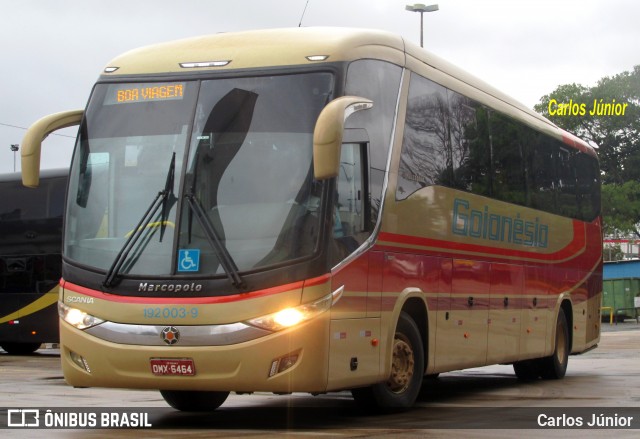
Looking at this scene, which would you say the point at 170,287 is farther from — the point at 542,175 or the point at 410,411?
the point at 542,175

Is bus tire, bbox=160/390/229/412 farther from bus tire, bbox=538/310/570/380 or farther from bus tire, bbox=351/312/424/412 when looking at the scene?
bus tire, bbox=538/310/570/380

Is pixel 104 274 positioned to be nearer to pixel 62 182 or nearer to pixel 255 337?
Result: pixel 255 337

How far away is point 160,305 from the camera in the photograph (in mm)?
10766

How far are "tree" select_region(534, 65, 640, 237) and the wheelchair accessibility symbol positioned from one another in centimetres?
8031

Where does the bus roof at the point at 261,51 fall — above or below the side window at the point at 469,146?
above

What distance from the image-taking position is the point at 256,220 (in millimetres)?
10812

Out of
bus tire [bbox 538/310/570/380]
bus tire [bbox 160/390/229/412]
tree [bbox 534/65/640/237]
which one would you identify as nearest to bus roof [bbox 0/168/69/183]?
bus tire [bbox 538/310/570/380]

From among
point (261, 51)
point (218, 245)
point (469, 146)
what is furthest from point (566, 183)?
point (218, 245)

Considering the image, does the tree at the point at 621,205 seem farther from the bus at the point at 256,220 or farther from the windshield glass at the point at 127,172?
the windshield glass at the point at 127,172

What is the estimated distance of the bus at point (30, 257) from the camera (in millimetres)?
26922

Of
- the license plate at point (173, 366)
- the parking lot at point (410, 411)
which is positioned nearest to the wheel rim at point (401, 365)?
the parking lot at point (410, 411)

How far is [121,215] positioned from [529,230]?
762 cm

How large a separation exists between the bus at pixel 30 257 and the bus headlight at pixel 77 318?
15.6m

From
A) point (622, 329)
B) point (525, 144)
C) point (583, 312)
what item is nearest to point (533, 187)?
point (525, 144)
